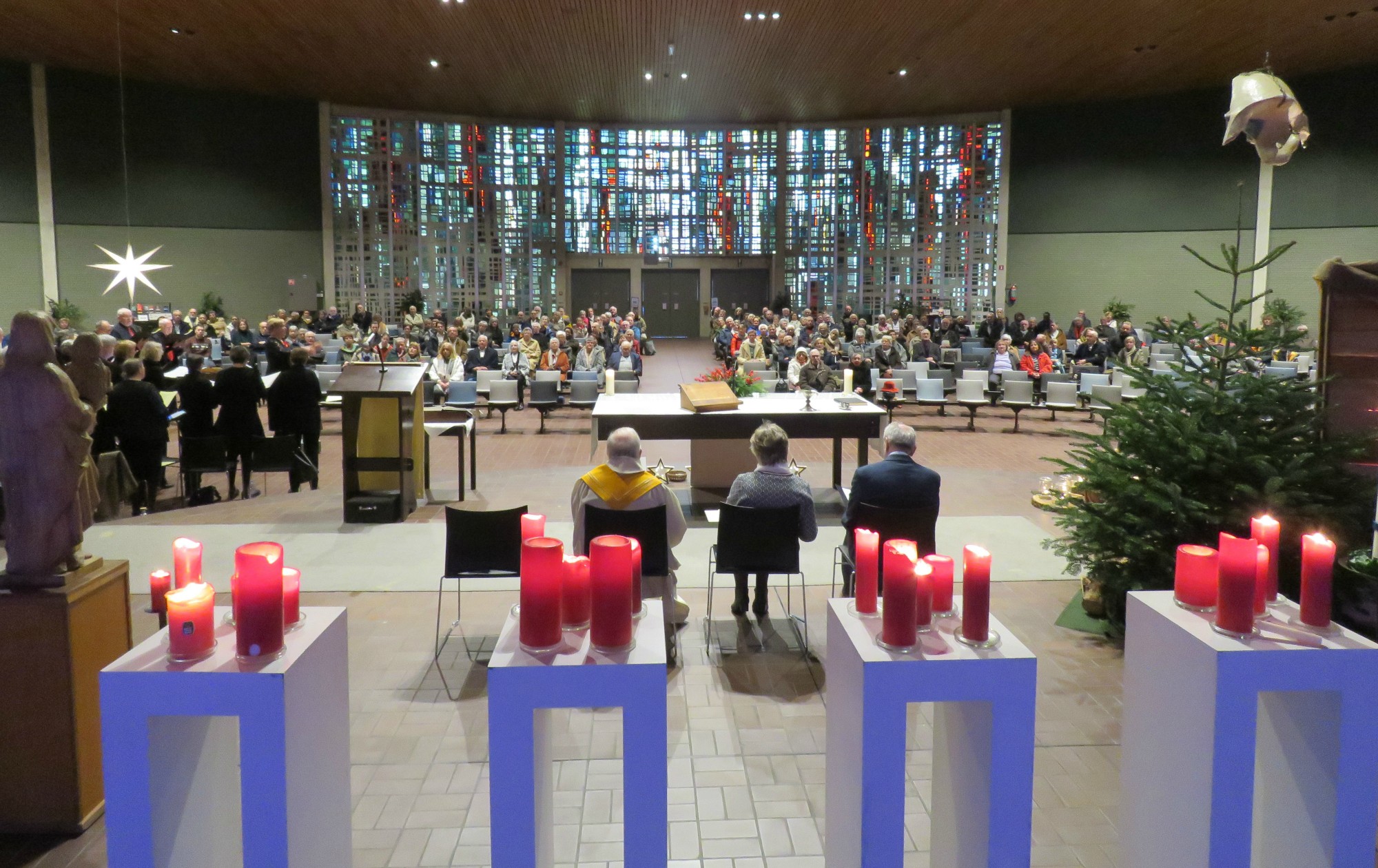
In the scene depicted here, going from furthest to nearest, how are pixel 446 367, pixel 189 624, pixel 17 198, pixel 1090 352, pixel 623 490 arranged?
1. pixel 17 198
2. pixel 1090 352
3. pixel 446 367
4. pixel 623 490
5. pixel 189 624

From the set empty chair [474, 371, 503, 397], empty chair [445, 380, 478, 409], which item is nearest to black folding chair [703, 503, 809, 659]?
empty chair [445, 380, 478, 409]

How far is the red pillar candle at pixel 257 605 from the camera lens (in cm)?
257

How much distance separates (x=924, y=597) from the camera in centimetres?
273

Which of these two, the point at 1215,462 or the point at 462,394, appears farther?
the point at 462,394

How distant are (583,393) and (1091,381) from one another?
6.97m

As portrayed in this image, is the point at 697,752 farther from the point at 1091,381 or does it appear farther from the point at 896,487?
the point at 1091,381

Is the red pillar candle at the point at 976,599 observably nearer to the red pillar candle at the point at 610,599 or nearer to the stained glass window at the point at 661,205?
the red pillar candle at the point at 610,599

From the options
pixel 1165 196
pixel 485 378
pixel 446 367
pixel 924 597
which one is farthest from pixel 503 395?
pixel 1165 196

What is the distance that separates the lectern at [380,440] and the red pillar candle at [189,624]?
5495mm

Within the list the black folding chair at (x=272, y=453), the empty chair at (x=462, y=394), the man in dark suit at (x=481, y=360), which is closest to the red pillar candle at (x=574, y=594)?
the black folding chair at (x=272, y=453)

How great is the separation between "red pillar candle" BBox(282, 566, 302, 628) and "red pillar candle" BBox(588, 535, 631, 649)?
2.68 ft

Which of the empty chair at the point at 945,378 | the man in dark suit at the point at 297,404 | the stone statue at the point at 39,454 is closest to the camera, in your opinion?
the stone statue at the point at 39,454

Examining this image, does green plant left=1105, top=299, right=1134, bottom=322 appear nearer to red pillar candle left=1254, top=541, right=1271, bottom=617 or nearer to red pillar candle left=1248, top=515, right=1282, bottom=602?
red pillar candle left=1248, top=515, right=1282, bottom=602

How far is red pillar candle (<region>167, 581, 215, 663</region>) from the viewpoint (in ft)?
8.32
